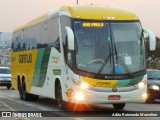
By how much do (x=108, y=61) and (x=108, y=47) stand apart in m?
0.47

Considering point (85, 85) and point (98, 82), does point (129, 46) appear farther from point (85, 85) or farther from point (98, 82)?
point (85, 85)

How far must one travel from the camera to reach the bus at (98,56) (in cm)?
1455

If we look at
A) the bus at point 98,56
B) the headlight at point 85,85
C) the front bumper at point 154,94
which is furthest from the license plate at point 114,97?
the front bumper at point 154,94

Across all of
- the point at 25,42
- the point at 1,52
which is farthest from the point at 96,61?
the point at 1,52

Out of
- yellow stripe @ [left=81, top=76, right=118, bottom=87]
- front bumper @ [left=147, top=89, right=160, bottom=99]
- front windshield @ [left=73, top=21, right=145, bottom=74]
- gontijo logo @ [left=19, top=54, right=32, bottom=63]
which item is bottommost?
front bumper @ [left=147, top=89, right=160, bottom=99]

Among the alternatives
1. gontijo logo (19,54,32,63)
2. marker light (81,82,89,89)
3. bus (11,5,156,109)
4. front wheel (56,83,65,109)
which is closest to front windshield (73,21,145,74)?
bus (11,5,156,109)

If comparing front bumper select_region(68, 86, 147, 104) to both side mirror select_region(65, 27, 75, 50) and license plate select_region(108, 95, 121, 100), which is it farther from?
side mirror select_region(65, 27, 75, 50)

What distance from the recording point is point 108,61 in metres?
14.7

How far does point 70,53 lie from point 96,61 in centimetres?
89

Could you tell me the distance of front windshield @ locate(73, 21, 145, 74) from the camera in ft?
48.3

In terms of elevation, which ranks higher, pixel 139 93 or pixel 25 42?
pixel 25 42

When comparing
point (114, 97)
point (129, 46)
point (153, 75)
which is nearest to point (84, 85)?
point (114, 97)

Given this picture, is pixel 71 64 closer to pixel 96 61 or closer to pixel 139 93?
pixel 96 61

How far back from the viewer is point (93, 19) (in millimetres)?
15297
